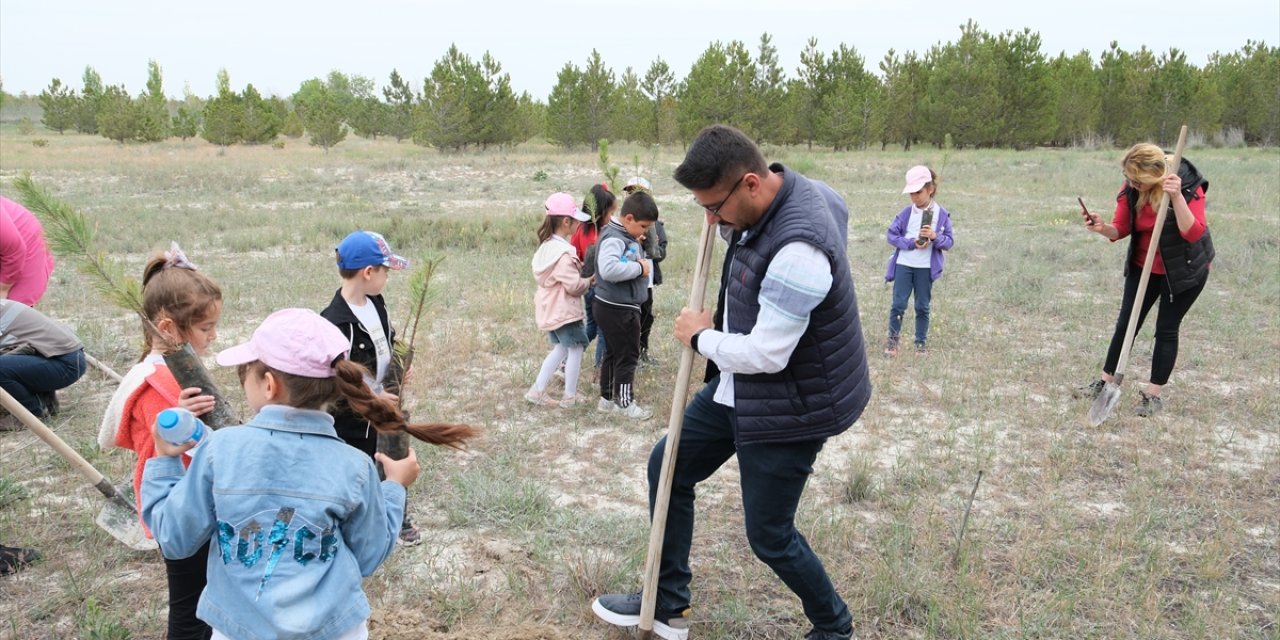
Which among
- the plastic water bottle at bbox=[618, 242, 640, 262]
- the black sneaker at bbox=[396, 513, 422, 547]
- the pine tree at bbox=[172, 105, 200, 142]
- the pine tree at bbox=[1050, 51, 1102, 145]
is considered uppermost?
the pine tree at bbox=[1050, 51, 1102, 145]

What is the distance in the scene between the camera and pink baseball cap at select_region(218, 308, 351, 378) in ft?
6.05

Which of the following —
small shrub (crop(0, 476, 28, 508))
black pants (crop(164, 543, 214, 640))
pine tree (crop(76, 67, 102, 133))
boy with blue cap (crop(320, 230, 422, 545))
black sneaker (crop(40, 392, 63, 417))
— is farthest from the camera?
pine tree (crop(76, 67, 102, 133))

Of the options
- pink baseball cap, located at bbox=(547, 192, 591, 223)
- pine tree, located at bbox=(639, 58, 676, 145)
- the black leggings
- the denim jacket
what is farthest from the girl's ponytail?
pine tree, located at bbox=(639, 58, 676, 145)

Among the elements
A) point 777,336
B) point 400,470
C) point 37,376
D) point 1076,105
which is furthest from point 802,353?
point 1076,105

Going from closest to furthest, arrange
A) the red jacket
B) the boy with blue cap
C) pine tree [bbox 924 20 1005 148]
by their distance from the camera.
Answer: the red jacket
the boy with blue cap
pine tree [bbox 924 20 1005 148]

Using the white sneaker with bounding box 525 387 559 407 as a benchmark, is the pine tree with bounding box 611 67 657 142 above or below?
above

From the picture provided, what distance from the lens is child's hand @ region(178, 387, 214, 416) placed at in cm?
224

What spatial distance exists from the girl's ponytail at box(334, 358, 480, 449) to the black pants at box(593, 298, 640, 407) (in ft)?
11.0

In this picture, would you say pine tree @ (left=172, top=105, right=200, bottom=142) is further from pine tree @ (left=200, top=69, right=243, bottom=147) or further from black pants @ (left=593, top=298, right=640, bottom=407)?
black pants @ (left=593, top=298, right=640, bottom=407)

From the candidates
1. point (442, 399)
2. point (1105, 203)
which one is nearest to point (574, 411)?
point (442, 399)

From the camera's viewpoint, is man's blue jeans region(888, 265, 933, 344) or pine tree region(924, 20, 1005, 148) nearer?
man's blue jeans region(888, 265, 933, 344)

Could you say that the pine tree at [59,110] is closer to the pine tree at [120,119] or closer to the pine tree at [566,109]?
the pine tree at [120,119]

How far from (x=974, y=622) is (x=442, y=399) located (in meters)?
3.91

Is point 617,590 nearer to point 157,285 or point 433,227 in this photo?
point 157,285
